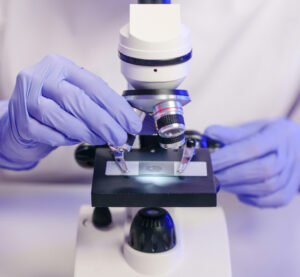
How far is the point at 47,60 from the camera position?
1.12 m

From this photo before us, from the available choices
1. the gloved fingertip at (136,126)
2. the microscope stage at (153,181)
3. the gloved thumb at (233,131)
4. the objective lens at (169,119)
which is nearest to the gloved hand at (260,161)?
the gloved thumb at (233,131)

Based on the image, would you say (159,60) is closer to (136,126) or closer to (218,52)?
(136,126)

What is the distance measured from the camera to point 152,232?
1.06m

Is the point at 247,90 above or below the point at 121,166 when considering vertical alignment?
above

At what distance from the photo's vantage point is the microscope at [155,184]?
859 millimetres

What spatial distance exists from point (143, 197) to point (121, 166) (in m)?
0.11

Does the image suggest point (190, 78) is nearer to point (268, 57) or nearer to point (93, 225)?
point (268, 57)

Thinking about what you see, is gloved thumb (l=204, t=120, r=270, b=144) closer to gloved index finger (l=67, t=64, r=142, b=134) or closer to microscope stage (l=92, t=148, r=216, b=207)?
microscope stage (l=92, t=148, r=216, b=207)

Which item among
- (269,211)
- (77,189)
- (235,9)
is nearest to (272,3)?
(235,9)

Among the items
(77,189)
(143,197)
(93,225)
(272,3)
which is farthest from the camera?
(77,189)

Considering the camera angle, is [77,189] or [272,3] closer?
[272,3]

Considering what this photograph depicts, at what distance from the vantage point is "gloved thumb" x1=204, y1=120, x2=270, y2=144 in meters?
1.47

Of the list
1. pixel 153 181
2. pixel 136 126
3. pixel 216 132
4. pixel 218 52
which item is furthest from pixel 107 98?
pixel 218 52

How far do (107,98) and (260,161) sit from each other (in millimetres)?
601
